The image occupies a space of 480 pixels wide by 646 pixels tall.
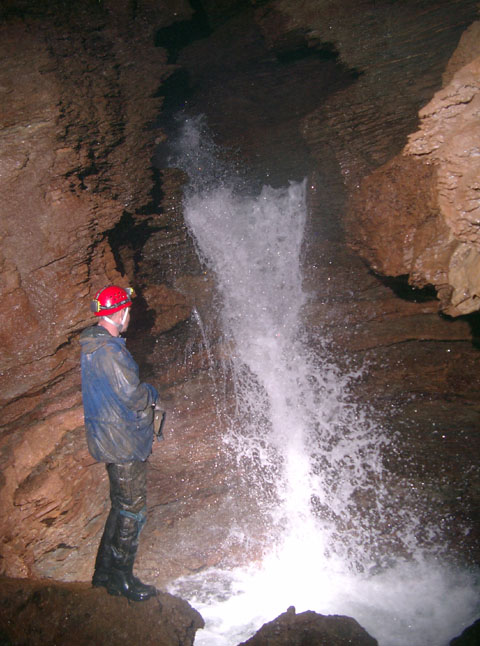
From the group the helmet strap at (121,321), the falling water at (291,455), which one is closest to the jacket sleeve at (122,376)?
the helmet strap at (121,321)

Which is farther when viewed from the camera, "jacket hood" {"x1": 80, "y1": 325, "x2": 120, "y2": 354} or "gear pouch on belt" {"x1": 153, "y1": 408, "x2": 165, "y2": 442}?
"gear pouch on belt" {"x1": 153, "y1": 408, "x2": 165, "y2": 442}

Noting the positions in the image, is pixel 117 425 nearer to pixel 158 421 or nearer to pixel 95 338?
pixel 158 421

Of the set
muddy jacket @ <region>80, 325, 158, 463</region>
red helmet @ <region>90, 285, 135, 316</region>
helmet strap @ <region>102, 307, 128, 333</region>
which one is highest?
red helmet @ <region>90, 285, 135, 316</region>

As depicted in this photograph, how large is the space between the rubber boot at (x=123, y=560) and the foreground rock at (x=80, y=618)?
7 cm

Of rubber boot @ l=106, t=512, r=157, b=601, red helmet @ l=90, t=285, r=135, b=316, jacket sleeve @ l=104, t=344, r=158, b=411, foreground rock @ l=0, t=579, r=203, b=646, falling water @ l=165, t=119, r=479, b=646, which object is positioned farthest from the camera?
falling water @ l=165, t=119, r=479, b=646

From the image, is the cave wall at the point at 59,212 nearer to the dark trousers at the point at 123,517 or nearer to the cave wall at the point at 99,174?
the cave wall at the point at 99,174

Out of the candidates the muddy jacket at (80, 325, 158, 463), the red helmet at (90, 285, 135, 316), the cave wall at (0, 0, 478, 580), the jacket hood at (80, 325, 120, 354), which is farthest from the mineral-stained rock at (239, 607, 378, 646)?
the red helmet at (90, 285, 135, 316)

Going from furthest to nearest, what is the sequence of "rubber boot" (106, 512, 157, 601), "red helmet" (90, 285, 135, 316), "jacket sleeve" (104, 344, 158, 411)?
"rubber boot" (106, 512, 157, 601) < "red helmet" (90, 285, 135, 316) < "jacket sleeve" (104, 344, 158, 411)

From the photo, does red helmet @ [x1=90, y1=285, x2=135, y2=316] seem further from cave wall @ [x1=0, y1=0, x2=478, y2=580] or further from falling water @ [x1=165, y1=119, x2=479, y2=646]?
falling water @ [x1=165, y1=119, x2=479, y2=646]

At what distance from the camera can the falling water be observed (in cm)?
335

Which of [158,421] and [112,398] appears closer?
[112,398]

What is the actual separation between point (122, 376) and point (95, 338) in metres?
0.32

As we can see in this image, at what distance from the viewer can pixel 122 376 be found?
2.40 m

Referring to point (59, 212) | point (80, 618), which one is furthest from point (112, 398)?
point (59, 212)
